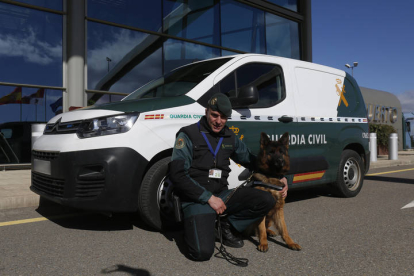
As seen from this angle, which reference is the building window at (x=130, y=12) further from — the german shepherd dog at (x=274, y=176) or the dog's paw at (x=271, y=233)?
the dog's paw at (x=271, y=233)

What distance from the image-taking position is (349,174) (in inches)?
213

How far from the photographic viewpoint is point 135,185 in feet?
10.7

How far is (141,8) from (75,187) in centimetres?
869

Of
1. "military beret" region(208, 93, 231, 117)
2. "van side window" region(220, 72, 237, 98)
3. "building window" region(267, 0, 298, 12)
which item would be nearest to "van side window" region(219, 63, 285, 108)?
"van side window" region(220, 72, 237, 98)

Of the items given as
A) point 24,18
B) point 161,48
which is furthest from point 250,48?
point 24,18

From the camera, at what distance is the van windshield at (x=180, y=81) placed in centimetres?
391

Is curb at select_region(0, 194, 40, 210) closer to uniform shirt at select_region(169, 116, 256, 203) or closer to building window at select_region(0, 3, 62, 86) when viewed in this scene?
uniform shirt at select_region(169, 116, 256, 203)

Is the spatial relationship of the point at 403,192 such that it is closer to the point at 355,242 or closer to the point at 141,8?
the point at 355,242

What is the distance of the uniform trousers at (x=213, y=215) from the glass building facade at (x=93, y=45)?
7.18m

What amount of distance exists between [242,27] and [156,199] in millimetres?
11198

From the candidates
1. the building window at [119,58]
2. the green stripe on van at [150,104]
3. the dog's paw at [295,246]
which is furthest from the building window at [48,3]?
the dog's paw at [295,246]

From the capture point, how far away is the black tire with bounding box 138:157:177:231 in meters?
3.31

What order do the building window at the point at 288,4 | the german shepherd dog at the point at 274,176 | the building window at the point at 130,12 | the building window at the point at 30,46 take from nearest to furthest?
the german shepherd dog at the point at 274,176
the building window at the point at 30,46
the building window at the point at 130,12
the building window at the point at 288,4

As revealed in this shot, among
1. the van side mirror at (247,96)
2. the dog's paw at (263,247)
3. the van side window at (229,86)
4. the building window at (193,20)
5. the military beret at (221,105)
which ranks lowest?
the dog's paw at (263,247)
